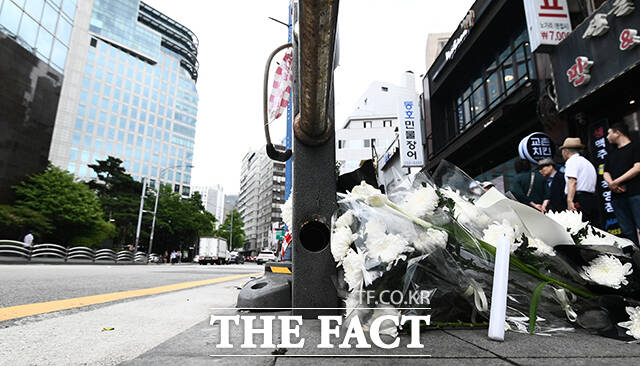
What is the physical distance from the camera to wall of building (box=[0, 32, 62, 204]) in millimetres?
20328

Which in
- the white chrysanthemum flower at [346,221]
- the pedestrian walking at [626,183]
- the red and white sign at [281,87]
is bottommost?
the white chrysanthemum flower at [346,221]

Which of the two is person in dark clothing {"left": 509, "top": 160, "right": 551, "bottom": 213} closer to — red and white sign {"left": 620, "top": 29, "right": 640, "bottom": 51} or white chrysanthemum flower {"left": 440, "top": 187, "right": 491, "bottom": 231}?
white chrysanthemum flower {"left": 440, "top": 187, "right": 491, "bottom": 231}

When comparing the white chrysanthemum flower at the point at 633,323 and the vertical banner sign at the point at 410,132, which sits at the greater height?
the vertical banner sign at the point at 410,132

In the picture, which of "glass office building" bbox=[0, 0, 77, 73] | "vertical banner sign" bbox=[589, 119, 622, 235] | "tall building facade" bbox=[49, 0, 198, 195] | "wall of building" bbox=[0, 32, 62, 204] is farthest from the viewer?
"tall building facade" bbox=[49, 0, 198, 195]

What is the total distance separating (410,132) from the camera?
14.9 meters

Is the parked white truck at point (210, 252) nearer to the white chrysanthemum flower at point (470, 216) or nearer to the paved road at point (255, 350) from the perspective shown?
the paved road at point (255, 350)

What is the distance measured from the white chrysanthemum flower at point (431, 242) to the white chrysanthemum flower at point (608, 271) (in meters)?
0.73

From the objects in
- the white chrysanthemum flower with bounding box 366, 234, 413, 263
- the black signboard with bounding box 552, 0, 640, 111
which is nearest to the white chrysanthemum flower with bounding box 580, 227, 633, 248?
the white chrysanthemum flower with bounding box 366, 234, 413, 263

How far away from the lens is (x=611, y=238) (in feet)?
6.30

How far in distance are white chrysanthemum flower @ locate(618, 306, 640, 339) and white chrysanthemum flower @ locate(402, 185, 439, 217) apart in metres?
0.88

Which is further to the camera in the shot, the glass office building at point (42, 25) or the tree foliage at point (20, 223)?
the glass office building at point (42, 25)

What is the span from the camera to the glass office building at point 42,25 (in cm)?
2091

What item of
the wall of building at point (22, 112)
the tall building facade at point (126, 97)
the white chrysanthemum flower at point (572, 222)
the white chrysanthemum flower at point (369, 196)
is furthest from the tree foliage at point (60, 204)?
the tall building facade at point (126, 97)

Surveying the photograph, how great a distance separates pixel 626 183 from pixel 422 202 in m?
3.49
